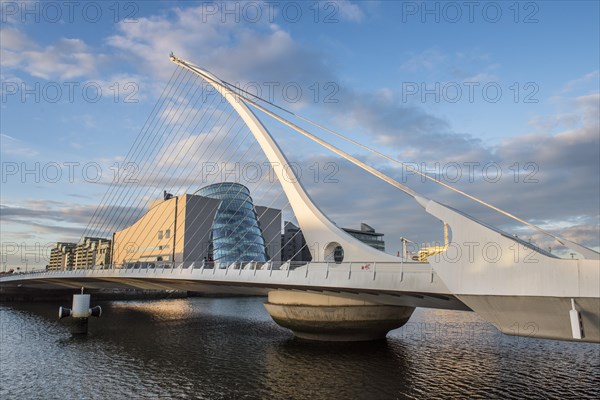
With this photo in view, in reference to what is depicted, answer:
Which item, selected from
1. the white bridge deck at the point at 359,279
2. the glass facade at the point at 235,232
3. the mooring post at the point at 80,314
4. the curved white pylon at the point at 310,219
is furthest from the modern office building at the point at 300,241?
the white bridge deck at the point at 359,279

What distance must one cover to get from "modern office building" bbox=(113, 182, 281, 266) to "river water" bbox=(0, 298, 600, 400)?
6036cm

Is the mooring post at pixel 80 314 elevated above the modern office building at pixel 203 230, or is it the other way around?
the modern office building at pixel 203 230

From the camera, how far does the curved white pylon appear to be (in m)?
23.6

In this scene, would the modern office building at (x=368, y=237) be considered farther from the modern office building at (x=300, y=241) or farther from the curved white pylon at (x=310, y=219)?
the curved white pylon at (x=310, y=219)

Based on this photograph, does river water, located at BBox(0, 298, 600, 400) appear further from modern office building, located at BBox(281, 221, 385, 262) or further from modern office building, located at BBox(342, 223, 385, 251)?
modern office building, located at BBox(342, 223, 385, 251)

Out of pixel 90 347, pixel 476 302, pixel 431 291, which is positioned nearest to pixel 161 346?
pixel 90 347

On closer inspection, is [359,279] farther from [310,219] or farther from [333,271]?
[310,219]

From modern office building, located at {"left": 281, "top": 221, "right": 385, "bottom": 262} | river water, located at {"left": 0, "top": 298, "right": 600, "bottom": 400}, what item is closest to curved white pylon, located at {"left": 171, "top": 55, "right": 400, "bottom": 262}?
river water, located at {"left": 0, "top": 298, "right": 600, "bottom": 400}

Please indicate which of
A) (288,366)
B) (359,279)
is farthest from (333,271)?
(288,366)

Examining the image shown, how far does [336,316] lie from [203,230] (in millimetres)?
76779

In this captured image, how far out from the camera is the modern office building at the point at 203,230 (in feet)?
311

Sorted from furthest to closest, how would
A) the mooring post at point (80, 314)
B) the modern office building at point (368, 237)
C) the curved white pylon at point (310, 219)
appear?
the modern office building at point (368, 237)
the mooring post at point (80, 314)
the curved white pylon at point (310, 219)

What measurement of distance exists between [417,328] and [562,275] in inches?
920

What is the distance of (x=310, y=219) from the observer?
2700 cm
